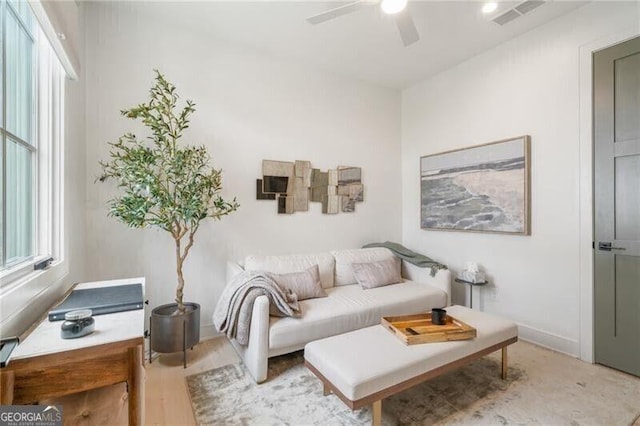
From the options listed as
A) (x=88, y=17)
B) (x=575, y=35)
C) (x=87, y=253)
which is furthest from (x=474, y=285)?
(x=88, y=17)

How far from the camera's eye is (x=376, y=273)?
10.4 feet

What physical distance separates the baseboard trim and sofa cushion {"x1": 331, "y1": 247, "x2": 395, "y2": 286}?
58.9 inches

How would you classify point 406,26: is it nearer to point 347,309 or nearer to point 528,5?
point 528,5

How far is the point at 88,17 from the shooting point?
2424 millimetres

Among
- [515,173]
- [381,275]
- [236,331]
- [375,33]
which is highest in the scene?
[375,33]

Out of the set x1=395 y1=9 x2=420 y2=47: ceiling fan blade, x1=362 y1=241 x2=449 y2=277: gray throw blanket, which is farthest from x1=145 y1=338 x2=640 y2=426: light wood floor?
x1=395 y1=9 x2=420 y2=47: ceiling fan blade

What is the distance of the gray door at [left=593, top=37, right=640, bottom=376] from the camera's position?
2.25 metres

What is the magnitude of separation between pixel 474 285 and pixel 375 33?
2.86 m

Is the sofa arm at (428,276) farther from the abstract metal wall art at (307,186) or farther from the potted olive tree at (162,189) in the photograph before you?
the potted olive tree at (162,189)

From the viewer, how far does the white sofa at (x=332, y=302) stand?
7.18 ft

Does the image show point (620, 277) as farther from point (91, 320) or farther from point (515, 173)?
point (91, 320)

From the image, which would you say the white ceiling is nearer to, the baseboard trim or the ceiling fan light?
the ceiling fan light

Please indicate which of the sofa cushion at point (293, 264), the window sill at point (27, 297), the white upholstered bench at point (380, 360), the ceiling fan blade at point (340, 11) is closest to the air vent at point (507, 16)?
the ceiling fan blade at point (340, 11)

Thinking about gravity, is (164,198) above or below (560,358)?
above
